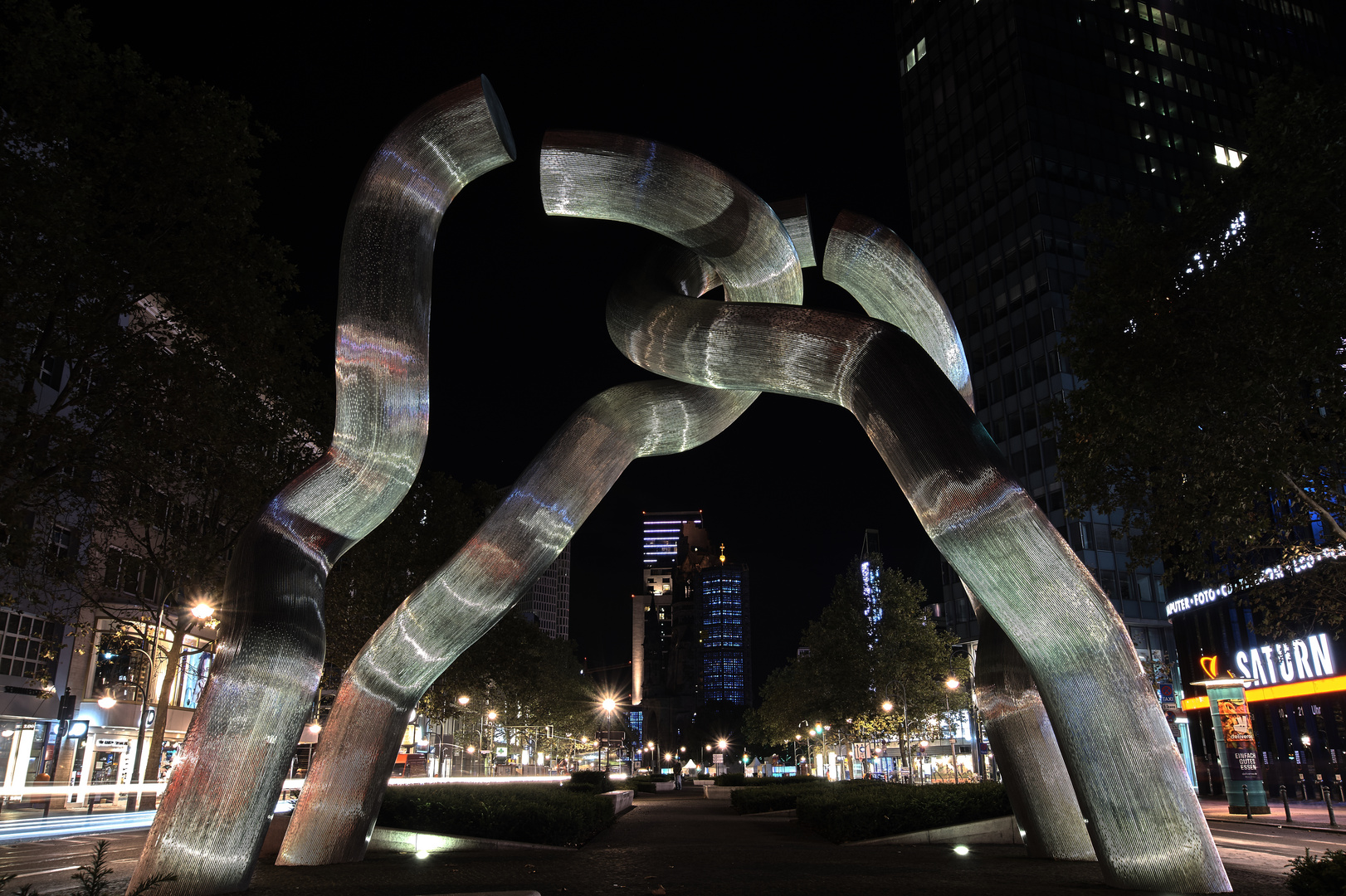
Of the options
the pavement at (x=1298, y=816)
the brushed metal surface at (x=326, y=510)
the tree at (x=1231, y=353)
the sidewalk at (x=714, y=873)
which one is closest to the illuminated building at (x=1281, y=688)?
the pavement at (x=1298, y=816)

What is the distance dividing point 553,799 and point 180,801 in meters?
9.00

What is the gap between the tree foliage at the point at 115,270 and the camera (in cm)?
1384

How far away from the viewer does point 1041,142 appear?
225 feet

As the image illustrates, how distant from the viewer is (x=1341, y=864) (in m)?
7.32

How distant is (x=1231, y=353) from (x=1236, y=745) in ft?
58.9

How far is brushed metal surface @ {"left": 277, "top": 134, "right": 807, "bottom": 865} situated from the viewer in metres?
11.0

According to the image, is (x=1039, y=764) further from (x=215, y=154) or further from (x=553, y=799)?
(x=215, y=154)

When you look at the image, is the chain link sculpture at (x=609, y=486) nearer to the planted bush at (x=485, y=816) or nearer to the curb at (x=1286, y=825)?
the planted bush at (x=485, y=816)

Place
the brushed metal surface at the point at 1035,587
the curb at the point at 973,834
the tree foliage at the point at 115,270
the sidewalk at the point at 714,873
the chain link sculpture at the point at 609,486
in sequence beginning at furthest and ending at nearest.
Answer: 1. the curb at the point at 973,834
2. the tree foliage at the point at 115,270
3. the sidewalk at the point at 714,873
4. the chain link sculpture at the point at 609,486
5. the brushed metal surface at the point at 1035,587

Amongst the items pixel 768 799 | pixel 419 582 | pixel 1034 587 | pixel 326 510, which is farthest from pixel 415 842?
pixel 419 582

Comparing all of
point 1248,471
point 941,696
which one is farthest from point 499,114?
point 941,696

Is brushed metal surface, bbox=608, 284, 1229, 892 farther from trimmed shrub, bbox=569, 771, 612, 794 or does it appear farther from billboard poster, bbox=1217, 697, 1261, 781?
trimmed shrub, bbox=569, 771, 612, 794

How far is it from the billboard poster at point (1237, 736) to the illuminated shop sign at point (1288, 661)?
10363mm

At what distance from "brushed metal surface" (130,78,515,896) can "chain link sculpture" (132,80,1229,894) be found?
0.02 metres
